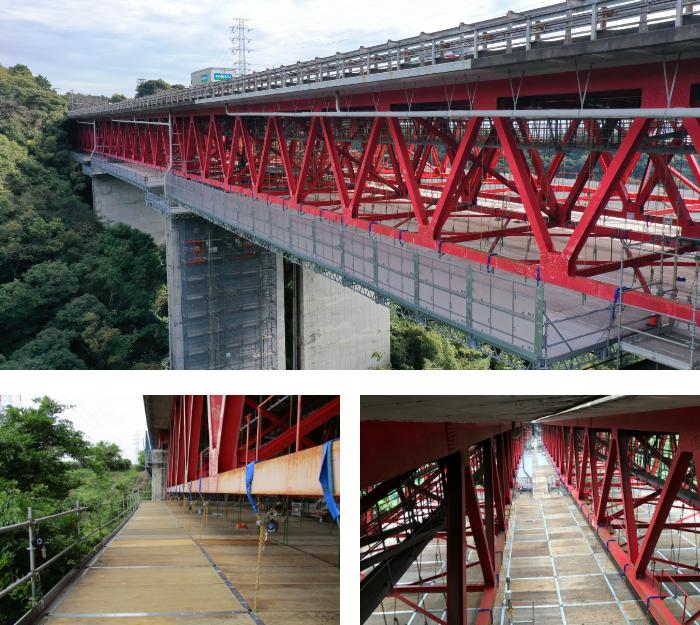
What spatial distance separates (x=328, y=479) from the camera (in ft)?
11.6

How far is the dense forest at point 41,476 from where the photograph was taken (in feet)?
11.1

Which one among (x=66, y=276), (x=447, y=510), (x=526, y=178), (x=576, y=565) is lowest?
(x=66, y=276)

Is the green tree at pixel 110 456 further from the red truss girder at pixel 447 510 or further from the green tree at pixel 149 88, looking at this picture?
the green tree at pixel 149 88

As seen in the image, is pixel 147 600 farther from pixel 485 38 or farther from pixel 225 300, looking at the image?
pixel 225 300

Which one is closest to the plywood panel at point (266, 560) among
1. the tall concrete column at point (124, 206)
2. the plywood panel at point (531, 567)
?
the plywood panel at point (531, 567)

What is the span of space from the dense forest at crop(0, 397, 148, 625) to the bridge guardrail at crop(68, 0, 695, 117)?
954 centimetres

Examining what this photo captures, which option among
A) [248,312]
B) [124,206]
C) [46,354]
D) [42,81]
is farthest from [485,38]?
[42,81]

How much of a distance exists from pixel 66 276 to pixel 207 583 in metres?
45.0

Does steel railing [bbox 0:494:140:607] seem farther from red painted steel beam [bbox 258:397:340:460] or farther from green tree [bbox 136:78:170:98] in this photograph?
green tree [bbox 136:78:170:98]

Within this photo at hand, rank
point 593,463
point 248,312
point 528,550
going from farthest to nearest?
point 248,312 < point 593,463 < point 528,550

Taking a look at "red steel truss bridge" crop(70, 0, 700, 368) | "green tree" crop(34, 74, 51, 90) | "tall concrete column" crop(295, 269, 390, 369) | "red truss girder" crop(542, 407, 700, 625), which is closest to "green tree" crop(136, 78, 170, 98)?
"green tree" crop(34, 74, 51, 90)

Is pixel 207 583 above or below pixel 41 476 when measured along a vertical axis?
below

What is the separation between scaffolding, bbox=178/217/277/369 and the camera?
110ft

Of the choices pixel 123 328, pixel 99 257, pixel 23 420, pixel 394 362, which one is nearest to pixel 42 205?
pixel 99 257
